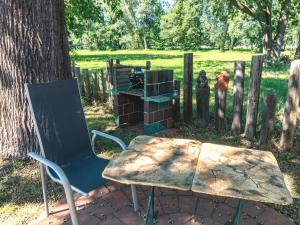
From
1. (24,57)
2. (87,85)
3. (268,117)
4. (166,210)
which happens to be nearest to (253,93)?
(268,117)

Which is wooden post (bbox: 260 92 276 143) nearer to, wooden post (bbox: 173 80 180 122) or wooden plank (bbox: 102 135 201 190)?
wooden post (bbox: 173 80 180 122)

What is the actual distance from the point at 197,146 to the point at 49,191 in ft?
6.11

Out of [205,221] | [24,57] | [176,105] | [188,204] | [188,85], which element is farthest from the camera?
[176,105]

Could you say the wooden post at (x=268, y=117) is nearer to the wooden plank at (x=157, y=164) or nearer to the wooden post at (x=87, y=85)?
the wooden plank at (x=157, y=164)

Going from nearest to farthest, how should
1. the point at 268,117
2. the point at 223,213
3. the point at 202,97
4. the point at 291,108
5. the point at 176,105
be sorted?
the point at 223,213
the point at 291,108
the point at 268,117
the point at 202,97
the point at 176,105

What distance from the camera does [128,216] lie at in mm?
2611

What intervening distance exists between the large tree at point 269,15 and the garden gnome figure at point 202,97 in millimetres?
8203

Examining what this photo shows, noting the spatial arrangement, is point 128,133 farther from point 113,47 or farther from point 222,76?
point 113,47

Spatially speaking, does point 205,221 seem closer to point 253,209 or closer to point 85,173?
point 253,209

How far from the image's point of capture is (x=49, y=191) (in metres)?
3.13

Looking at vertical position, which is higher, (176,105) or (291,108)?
(291,108)

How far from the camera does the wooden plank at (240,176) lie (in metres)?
1.57

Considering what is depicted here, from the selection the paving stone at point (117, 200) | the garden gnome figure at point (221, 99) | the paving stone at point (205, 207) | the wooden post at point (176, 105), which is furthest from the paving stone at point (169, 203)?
the wooden post at point (176, 105)

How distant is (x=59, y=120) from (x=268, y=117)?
282 centimetres
